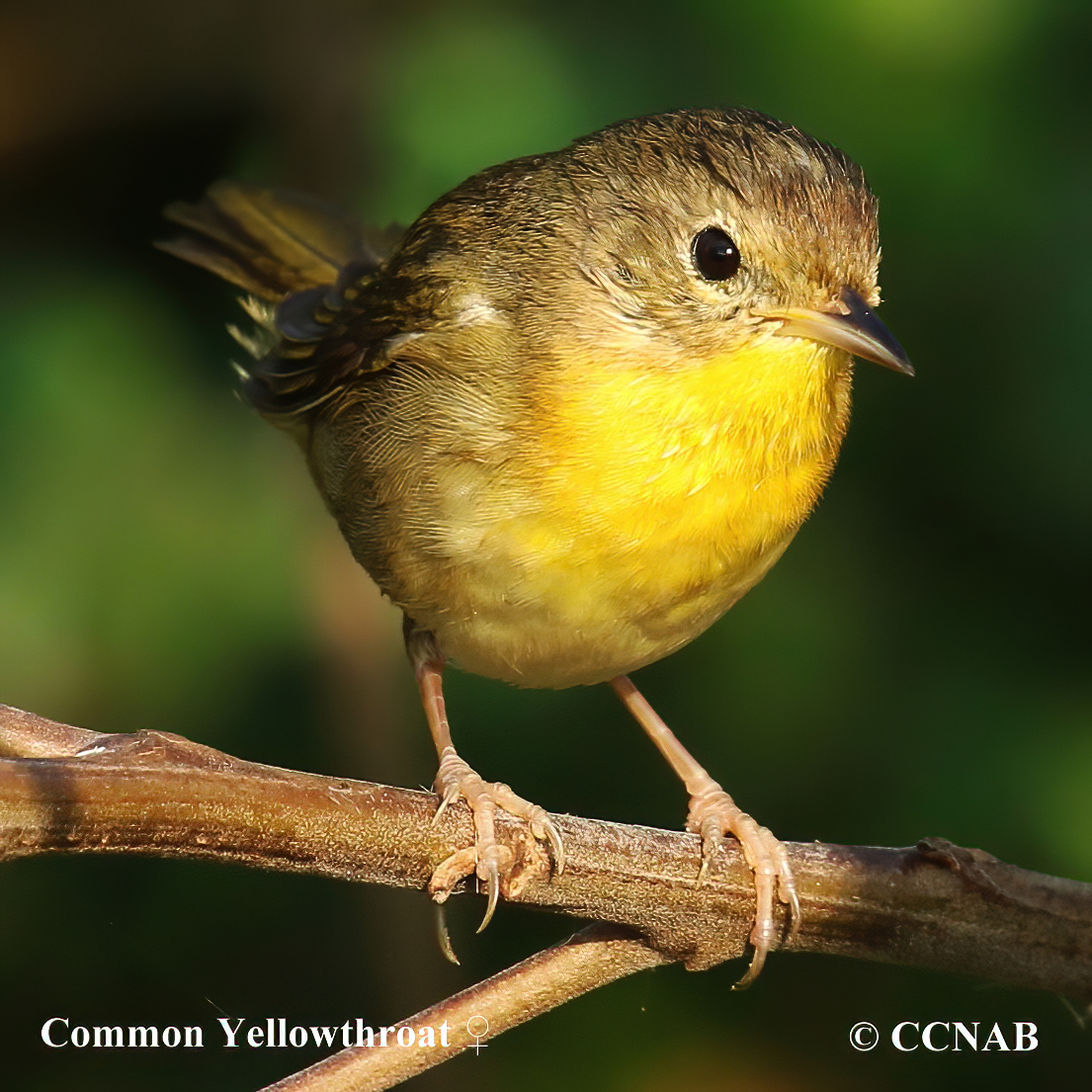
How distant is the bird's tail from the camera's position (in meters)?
3.97

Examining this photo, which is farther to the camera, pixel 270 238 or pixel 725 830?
pixel 270 238

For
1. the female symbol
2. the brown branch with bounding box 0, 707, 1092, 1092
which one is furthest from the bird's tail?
the female symbol

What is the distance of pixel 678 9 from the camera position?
3668mm

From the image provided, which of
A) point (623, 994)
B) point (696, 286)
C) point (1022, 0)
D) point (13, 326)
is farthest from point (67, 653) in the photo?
point (1022, 0)

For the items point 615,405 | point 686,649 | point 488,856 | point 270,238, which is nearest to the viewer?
point 488,856

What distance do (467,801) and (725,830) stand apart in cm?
56

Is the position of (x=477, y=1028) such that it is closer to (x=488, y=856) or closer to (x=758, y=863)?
(x=488, y=856)

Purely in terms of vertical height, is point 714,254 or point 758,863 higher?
point 714,254

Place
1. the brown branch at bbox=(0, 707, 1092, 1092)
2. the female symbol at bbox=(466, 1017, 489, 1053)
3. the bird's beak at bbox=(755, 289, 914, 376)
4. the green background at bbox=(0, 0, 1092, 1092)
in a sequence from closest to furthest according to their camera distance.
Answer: the brown branch at bbox=(0, 707, 1092, 1092) < the female symbol at bbox=(466, 1017, 489, 1053) < the bird's beak at bbox=(755, 289, 914, 376) < the green background at bbox=(0, 0, 1092, 1092)

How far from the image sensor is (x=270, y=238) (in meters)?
4.13

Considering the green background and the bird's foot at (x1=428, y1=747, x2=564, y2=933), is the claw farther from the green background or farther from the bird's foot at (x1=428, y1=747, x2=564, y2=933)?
the green background

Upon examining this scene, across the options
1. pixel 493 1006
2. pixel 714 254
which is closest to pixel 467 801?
pixel 493 1006

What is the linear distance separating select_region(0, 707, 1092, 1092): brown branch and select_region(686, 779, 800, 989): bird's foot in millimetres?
28

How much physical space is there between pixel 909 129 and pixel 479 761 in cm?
179
